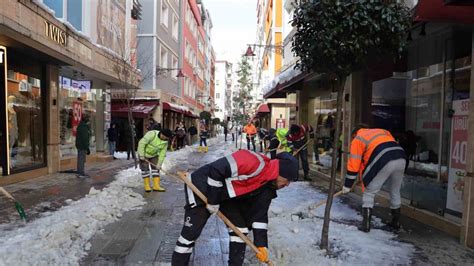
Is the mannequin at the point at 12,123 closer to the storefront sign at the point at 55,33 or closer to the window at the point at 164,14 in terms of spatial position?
the storefront sign at the point at 55,33

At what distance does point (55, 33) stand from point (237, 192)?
9.04 meters

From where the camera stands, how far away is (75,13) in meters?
13.4

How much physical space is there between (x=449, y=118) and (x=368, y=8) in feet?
10.8

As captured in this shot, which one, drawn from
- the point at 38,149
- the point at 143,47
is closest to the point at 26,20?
the point at 38,149

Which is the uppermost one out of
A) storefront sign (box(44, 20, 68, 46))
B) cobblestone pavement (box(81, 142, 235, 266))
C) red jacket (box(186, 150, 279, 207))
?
storefront sign (box(44, 20, 68, 46))

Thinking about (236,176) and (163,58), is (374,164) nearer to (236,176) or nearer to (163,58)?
(236,176)

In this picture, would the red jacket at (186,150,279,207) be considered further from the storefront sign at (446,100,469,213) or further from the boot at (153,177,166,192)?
the boot at (153,177,166,192)

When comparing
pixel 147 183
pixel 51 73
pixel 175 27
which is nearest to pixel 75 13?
pixel 51 73

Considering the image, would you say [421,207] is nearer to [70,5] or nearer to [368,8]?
[368,8]

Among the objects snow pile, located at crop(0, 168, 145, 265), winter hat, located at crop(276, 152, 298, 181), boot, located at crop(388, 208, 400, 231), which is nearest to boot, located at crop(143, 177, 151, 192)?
snow pile, located at crop(0, 168, 145, 265)

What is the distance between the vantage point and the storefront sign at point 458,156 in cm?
633

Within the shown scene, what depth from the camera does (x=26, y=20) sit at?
30.3ft

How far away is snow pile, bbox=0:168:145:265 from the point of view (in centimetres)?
461

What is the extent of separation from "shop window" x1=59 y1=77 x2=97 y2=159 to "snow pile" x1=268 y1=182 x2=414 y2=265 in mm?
9325
